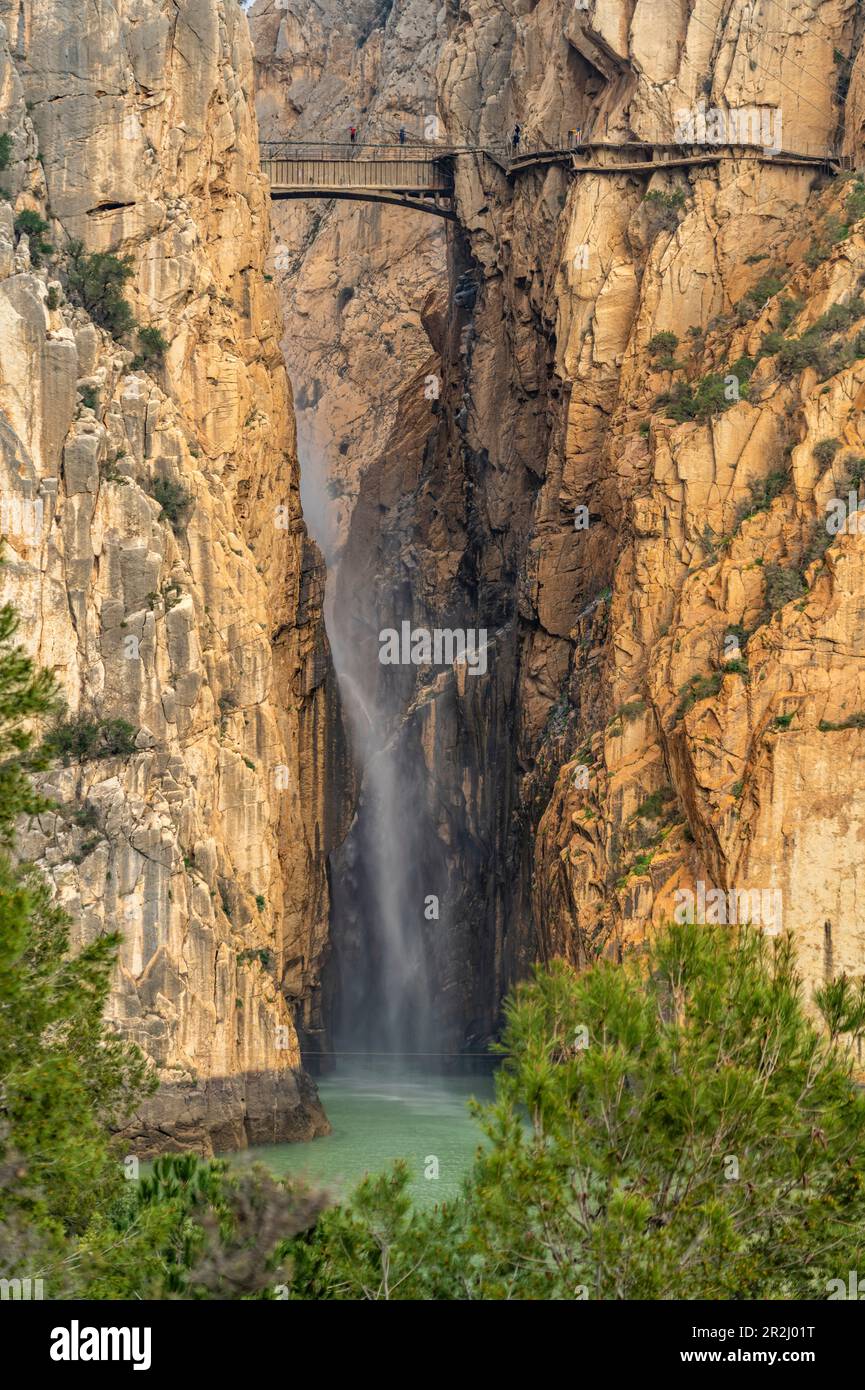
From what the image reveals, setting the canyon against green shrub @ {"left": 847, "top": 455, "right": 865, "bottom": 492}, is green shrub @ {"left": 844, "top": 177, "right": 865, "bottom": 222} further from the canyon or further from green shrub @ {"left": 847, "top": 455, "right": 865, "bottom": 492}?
green shrub @ {"left": 847, "top": 455, "right": 865, "bottom": 492}

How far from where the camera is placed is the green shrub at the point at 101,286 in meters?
63.5

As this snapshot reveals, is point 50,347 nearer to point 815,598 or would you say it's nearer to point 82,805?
point 82,805

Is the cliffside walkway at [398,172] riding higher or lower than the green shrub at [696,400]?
higher

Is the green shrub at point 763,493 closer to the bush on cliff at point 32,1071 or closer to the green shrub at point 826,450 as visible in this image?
the green shrub at point 826,450

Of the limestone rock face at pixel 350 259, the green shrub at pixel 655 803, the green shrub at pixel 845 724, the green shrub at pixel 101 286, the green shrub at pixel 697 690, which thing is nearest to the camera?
the green shrub at pixel 845 724

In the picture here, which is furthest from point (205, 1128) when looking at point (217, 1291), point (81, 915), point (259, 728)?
point (217, 1291)

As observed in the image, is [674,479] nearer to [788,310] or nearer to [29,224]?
[788,310]

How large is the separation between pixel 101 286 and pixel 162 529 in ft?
26.8

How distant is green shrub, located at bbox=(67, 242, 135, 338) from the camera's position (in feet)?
208

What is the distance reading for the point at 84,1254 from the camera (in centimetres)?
2659

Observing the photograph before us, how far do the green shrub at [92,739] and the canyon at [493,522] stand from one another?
220mm

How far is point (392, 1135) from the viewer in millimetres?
63250

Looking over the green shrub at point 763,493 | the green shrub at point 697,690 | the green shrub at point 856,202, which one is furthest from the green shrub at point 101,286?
the green shrub at point 856,202

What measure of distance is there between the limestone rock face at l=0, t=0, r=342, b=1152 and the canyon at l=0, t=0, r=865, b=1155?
0.13 meters
